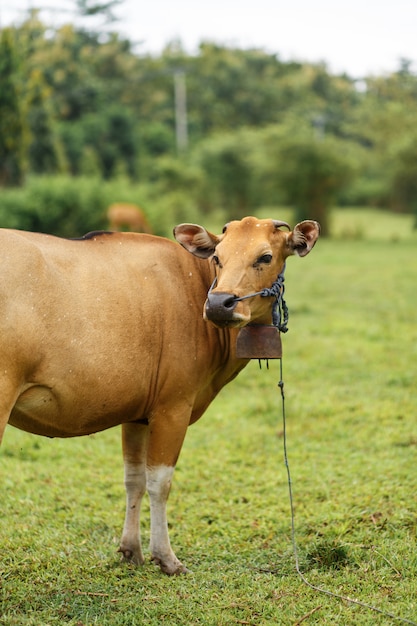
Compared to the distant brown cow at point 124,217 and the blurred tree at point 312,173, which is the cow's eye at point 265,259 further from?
the blurred tree at point 312,173

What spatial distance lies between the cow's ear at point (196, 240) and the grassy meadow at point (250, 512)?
1813 millimetres

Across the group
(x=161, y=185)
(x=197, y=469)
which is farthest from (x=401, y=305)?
(x=161, y=185)

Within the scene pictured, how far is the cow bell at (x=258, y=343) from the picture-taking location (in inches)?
168

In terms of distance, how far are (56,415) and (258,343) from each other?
1.13m

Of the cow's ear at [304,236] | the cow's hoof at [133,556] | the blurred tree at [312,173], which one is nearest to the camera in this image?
the cow's ear at [304,236]

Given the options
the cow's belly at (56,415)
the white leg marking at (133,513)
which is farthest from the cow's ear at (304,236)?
the white leg marking at (133,513)

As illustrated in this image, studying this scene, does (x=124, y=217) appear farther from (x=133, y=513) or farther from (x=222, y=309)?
(x=222, y=309)

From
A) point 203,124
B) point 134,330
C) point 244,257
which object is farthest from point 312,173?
point 203,124

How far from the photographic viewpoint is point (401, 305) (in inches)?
520

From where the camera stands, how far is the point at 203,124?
59469mm

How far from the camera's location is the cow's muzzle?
12.6 feet

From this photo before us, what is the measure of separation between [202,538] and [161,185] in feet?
98.6

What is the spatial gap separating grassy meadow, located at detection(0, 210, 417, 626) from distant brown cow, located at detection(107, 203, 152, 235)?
12.4 meters

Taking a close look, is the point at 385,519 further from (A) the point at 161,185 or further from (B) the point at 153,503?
(A) the point at 161,185
